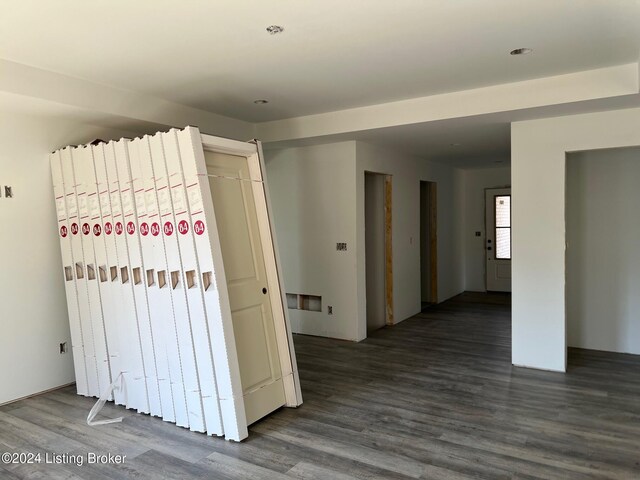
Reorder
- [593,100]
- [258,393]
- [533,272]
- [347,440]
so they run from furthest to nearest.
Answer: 1. [533,272]
2. [593,100]
3. [258,393]
4. [347,440]

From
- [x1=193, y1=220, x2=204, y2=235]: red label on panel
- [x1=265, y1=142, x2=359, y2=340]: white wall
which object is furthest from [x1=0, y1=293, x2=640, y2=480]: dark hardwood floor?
[x1=193, y1=220, x2=204, y2=235]: red label on panel

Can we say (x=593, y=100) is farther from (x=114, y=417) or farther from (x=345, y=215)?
(x=114, y=417)

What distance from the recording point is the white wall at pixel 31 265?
405cm

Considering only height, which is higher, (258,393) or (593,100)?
(593,100)

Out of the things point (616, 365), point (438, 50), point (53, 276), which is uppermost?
point (438, 50)

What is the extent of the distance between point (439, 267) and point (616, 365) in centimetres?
385

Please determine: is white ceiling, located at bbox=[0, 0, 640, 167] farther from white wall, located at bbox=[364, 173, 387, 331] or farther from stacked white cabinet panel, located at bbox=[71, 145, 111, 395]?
white wall, located at bbox=[364, 173, 387, 331]

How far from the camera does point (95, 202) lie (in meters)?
3.99

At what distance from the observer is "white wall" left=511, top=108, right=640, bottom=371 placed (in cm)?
455

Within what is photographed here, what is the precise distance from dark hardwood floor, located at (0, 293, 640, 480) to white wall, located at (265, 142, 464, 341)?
1.05m

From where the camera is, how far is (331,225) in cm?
598

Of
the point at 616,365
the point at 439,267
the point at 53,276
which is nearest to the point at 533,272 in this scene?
the point at 616,365

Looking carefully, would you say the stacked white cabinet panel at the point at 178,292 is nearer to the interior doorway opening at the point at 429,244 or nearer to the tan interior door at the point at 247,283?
the tan interior door at the point at 247,283

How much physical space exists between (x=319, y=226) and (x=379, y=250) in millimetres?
1215
